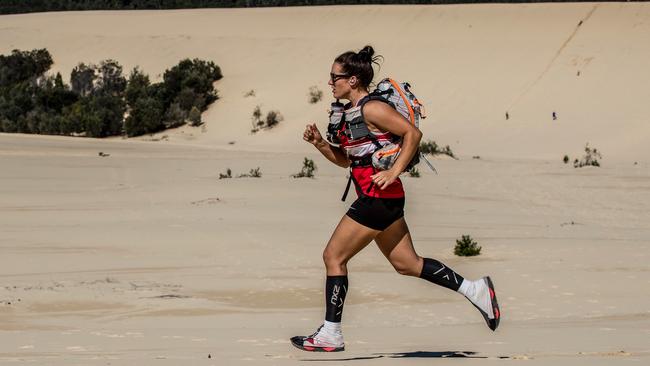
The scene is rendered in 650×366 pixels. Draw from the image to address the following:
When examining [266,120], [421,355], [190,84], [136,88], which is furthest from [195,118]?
[421,355]

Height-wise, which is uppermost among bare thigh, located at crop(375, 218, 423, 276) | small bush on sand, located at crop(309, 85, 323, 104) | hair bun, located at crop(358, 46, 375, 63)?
small bush on sand, located at crop(309, 85, 323, 104)

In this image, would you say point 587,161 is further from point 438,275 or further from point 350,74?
point 350,74

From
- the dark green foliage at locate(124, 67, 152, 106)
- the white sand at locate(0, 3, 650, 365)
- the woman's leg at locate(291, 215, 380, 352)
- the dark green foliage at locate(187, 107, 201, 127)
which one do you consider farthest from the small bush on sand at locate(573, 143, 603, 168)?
the woman's leg at locate(291, 215, 380, 352)

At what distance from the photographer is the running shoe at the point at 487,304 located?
712cm

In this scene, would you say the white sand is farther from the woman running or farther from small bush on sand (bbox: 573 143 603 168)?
small bush on sand (bbox: 573 143 603 168)

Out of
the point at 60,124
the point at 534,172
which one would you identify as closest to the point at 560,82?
the point at 60,124

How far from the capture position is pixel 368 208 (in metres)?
6.90

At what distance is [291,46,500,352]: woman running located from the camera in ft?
22.2

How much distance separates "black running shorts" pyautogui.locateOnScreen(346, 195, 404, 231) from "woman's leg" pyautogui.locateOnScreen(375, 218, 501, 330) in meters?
0.11

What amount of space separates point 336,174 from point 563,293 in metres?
14.5

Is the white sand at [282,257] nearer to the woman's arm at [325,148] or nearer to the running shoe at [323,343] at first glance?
the running shoe at [323,343]

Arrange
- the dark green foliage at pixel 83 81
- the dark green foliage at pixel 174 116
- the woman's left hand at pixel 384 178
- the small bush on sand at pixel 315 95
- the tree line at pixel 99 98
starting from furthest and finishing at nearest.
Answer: the dark green foliage at pixel 83 81, the small bush on sand at pixel 315 95, the dark green foliage at pixel 174 116, the tree line at pixel 99 98, the woman's left hand at pixel 384 178

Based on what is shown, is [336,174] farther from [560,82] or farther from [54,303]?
[560,82]

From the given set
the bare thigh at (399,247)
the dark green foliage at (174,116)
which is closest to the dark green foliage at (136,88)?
the dark green foliage at (174,116)
